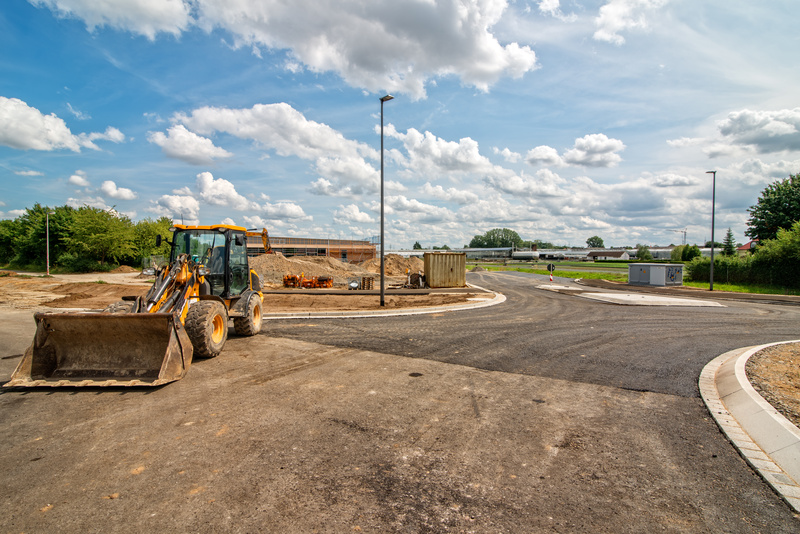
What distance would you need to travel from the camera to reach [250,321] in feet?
33.6

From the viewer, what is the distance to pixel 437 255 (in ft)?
96.7

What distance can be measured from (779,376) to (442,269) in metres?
23.5

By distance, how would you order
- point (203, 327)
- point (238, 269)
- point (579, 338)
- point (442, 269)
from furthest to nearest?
point (442, 269) → point (579, 338) → point (238, 269) → point (203, 327)

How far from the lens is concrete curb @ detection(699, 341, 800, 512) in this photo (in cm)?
382

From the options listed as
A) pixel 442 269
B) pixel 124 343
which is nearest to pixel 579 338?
pixel 124 343

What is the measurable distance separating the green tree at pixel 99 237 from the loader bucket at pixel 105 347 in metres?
→ 45.6

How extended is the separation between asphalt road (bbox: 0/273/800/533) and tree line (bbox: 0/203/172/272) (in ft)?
142

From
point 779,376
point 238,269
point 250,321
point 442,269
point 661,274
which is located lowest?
point 779,376

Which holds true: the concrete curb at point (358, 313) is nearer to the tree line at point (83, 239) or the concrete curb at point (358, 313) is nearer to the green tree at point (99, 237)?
the tree line at point (83, 239)

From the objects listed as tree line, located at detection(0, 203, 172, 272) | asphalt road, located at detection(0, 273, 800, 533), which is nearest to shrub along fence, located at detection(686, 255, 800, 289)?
asphalt road, located at detection(0, 273, 800, 533)

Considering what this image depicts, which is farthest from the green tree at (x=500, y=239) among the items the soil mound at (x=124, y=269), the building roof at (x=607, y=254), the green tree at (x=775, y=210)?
the soil mound at (x=124, y=269)

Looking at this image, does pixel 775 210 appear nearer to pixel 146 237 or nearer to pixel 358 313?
pixel 358 313

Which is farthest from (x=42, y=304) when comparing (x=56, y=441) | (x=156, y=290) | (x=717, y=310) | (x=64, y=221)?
(x=64, y=221)

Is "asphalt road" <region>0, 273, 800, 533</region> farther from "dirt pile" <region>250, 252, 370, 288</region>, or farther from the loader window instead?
"dirt pile" <region>250, 252, 370, 288</region>
